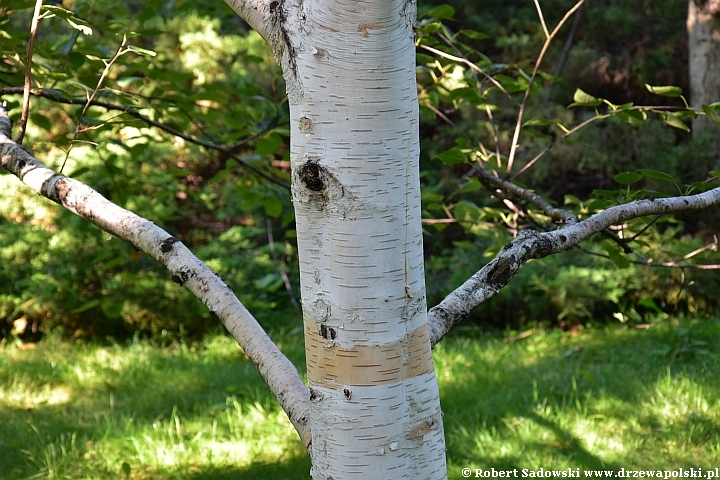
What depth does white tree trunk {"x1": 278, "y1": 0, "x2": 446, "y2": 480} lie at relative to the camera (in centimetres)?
87

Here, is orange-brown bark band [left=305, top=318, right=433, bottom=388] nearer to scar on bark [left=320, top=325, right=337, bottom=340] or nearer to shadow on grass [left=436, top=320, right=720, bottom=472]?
scar on bark [left=320, top=325, right=337, bottom=340]

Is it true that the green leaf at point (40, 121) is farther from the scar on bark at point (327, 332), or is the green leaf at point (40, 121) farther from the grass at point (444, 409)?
the scar on bark at point (327, 332)

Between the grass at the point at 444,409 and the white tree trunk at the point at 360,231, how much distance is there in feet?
6.08

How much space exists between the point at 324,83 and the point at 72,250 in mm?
4303

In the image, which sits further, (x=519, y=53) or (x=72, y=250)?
(x=519, y=53)

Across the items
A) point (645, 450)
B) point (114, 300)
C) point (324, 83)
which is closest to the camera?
point (324, 83)

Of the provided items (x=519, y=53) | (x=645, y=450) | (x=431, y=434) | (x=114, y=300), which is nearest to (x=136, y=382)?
(x=114, y=300)

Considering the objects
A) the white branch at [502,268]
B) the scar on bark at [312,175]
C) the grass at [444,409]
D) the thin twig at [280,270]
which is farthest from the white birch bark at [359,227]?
the thin twig at [280,270]

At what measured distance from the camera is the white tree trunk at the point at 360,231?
87cm

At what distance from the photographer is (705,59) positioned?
494cm

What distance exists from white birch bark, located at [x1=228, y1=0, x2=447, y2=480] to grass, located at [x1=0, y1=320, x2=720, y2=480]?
185 cm

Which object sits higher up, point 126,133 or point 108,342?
point 126,133

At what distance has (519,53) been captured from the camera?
18.8 feet

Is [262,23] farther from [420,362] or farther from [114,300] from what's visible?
[114,300]
